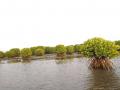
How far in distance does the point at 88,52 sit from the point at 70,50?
54778 millimetres

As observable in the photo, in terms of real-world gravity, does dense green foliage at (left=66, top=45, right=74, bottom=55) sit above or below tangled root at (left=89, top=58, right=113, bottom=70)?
above

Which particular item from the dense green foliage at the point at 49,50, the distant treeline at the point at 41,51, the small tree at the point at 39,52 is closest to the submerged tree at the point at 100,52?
the distant treeline at the point at 41,51

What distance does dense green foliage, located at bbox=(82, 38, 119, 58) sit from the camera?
57.2 metres

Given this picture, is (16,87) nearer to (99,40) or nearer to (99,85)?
(99,85)

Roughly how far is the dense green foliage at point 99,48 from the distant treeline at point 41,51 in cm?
4805

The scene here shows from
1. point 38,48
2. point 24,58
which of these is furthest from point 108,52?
point 38,48

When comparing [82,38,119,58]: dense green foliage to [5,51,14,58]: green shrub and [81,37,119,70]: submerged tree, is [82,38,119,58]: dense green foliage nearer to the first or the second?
[81,37,119,70]: submerged tree

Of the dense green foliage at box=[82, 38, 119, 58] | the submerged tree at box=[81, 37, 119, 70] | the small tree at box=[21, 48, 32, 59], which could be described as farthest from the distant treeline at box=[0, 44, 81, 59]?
the submerged tree at box=[81, 37, 119, 70]

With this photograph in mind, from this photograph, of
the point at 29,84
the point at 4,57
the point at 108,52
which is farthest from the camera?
the point at 4,57

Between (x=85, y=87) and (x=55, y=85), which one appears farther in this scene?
(x=55, y=85)

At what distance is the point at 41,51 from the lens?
11519cm

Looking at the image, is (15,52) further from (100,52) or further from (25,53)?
(100,52)

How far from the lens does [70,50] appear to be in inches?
4478

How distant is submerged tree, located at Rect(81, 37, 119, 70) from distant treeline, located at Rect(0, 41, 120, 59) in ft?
Result: 158
